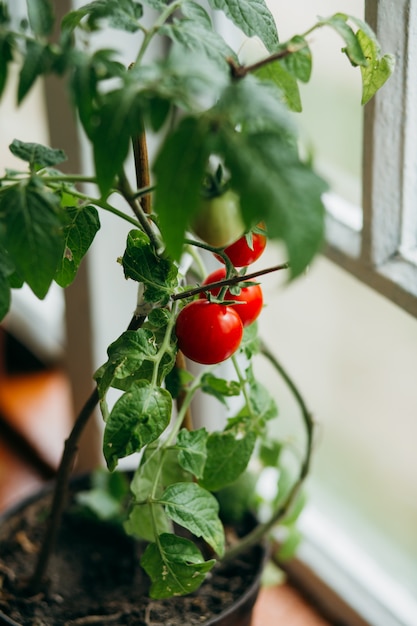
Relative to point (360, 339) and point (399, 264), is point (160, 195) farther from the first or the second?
point (360, 339)

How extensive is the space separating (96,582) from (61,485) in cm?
16

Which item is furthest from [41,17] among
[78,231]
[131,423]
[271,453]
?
[271,453]

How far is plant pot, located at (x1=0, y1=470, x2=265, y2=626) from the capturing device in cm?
76

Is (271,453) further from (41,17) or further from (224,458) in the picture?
(41,17)

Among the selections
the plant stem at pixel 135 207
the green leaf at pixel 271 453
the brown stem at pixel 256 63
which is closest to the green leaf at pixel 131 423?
the plant stem at pixel 135 207

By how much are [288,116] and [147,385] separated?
0.71 feet

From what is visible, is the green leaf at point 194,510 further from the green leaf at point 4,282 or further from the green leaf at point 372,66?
the green leaf at point 372,66

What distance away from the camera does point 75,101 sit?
47 centimetres

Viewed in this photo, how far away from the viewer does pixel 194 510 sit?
2.09 ft

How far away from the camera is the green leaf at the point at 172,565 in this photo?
0.64 m

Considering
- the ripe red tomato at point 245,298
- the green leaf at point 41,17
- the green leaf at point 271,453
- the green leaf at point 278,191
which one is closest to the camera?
the green leaf at point 278,191

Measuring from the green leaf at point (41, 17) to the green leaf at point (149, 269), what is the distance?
0.48 feet

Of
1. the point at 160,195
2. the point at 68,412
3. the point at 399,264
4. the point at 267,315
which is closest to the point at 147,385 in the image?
the point at 160,195

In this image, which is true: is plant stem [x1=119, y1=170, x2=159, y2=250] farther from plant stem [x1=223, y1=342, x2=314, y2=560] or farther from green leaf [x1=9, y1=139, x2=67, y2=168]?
plant stem [x1=223, y1=342, x2=314, y2=560]
